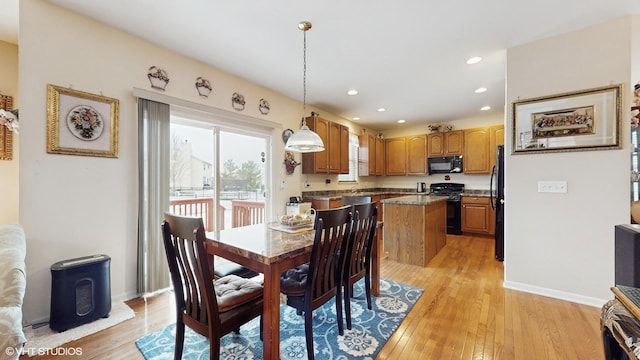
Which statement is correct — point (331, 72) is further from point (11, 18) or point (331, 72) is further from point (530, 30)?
point (11, 18)

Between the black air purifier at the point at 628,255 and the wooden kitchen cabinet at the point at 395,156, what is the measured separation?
5.01 m

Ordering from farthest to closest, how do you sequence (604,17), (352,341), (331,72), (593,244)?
(331,72)
(593,244)
(604,17)
(352,341)

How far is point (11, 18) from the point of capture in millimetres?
2141

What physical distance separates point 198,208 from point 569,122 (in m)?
4.11

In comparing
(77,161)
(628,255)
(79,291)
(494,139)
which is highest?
(494,139)

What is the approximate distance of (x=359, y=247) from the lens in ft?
6.97

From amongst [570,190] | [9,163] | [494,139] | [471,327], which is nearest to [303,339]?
[471,327]

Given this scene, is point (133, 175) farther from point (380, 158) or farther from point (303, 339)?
point (380, 158)

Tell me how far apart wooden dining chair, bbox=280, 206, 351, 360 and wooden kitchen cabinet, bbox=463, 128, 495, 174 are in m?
4.65

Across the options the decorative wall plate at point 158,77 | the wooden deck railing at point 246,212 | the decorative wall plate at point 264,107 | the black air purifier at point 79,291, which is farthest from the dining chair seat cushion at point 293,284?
the decorative wall plate at point 264,107

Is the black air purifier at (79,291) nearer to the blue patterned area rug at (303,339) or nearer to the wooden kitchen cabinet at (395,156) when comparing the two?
the blue patterned area rug at (303,339)

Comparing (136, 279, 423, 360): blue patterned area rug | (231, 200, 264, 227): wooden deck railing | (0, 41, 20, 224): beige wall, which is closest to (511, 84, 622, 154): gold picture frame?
(136, 279, 423, 360): blue patterned area rug

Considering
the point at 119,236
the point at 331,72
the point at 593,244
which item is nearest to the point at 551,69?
the point at 593,244

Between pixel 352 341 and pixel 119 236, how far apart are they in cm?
230
